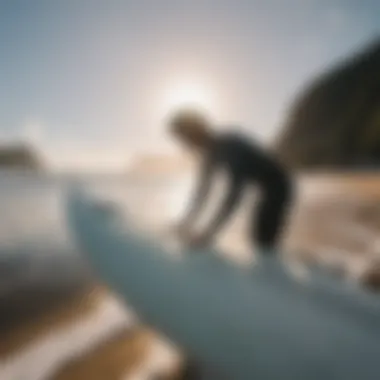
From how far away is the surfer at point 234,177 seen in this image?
5.85ft

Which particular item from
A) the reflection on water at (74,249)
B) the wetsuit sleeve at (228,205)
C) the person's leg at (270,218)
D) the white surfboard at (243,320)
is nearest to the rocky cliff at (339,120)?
the reflection on water at (74,249)

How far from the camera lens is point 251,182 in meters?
1.97

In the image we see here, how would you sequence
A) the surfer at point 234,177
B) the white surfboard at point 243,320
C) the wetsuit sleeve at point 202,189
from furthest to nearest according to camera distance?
1. the wetsuit sleeve at point 202,189
2. the surfer at point 234,177
3. the white surfboard at point 243,320

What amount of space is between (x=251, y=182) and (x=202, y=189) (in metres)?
0.21

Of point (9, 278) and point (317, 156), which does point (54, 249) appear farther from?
point (317, 156)

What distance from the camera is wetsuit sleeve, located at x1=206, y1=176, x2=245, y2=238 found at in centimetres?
185

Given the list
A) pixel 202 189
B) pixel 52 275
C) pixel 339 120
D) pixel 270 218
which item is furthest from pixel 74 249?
pixel 339 120

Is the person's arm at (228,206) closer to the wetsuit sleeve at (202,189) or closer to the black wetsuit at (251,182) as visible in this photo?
the black wetsuit at (251,182)

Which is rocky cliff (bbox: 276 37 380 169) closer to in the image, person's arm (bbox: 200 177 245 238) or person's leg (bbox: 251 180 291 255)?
person's leg (bbox: 251 180 291 255)

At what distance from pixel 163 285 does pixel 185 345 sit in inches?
10.9

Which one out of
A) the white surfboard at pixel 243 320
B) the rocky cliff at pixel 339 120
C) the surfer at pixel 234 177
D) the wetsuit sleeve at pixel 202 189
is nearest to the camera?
the white surfboard at pixel 243 320

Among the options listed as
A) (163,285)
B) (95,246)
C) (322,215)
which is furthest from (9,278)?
(322,215)

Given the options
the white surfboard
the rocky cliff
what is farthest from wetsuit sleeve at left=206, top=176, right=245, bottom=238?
the rocky cliff

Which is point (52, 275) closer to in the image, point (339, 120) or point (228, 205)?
point (228, 205)
